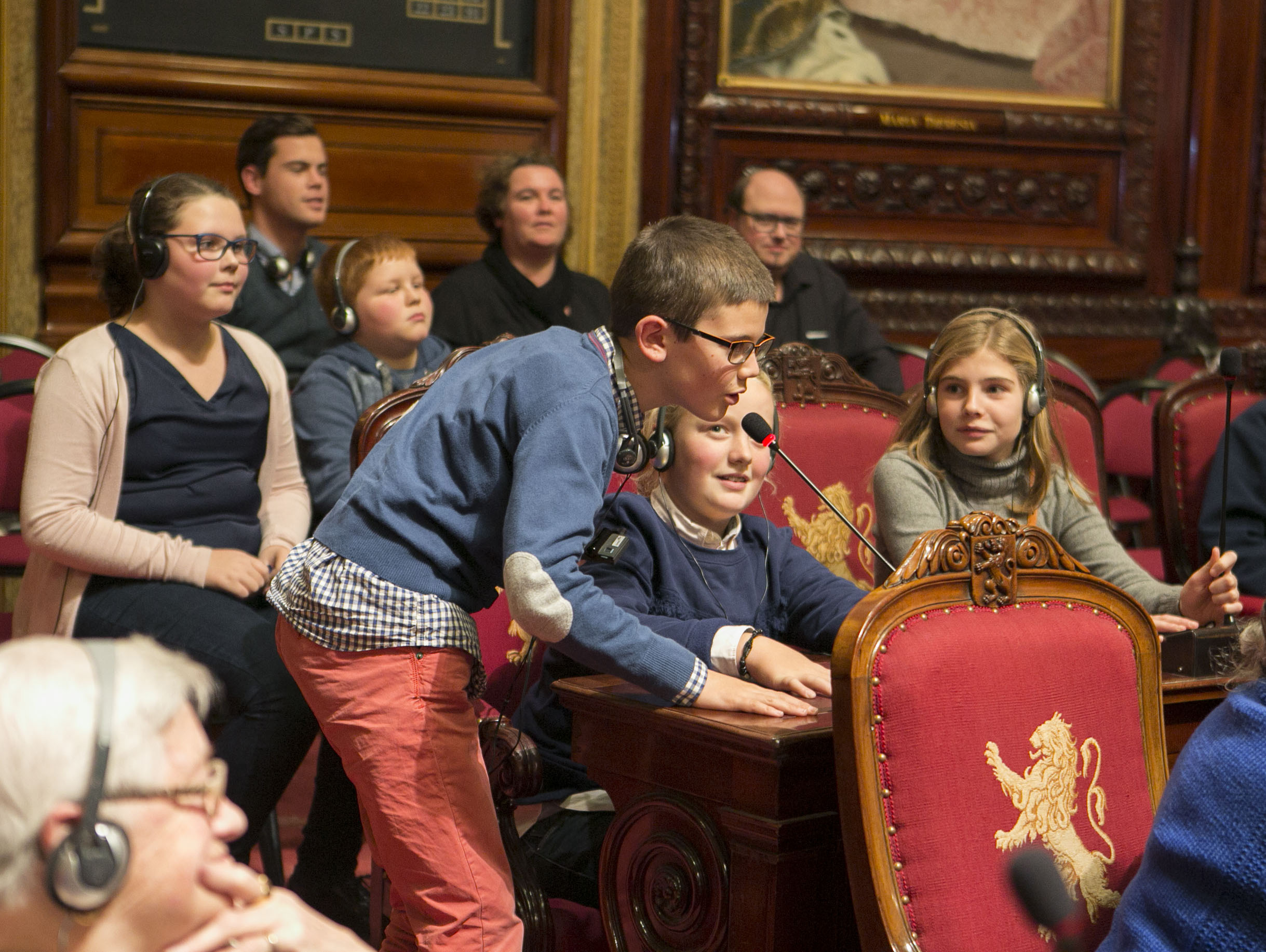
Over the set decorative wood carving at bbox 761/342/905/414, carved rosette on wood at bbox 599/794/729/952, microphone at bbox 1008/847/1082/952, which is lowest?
carved rosette on wood at bbox 599/794/729/952

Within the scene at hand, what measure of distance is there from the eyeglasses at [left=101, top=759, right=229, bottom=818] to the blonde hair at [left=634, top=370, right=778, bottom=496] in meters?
1.06

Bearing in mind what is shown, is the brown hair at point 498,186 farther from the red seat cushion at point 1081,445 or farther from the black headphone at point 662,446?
the black headphone at point 662,446

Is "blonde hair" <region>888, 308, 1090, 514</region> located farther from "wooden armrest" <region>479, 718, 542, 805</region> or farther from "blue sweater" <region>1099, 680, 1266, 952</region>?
"blue sweater" <region>1099, 680, 1266, 952</region>

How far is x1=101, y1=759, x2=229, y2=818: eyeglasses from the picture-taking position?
0.76m

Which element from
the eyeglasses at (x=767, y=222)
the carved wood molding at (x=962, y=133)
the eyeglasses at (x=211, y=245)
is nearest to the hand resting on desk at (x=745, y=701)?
the eyeglasses at (x=211, y=245)

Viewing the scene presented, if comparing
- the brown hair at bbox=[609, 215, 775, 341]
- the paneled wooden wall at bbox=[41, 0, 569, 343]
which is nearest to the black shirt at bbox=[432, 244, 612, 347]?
the paneled wooden wall at bbox=[41, 0, 569, 343]

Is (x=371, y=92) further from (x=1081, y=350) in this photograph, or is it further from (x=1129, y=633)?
(x=1129, y=633)

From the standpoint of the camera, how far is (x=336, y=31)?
403cm

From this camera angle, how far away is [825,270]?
383 cm

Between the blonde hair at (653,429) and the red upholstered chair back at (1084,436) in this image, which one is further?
the red upholstered chair back at (1084,436)

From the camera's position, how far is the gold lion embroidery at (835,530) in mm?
2432

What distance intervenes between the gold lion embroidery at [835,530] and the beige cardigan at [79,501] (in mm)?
1035

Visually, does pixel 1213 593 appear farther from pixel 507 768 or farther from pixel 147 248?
pixel 147 248

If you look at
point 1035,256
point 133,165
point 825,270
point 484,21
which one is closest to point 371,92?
point 484,21
